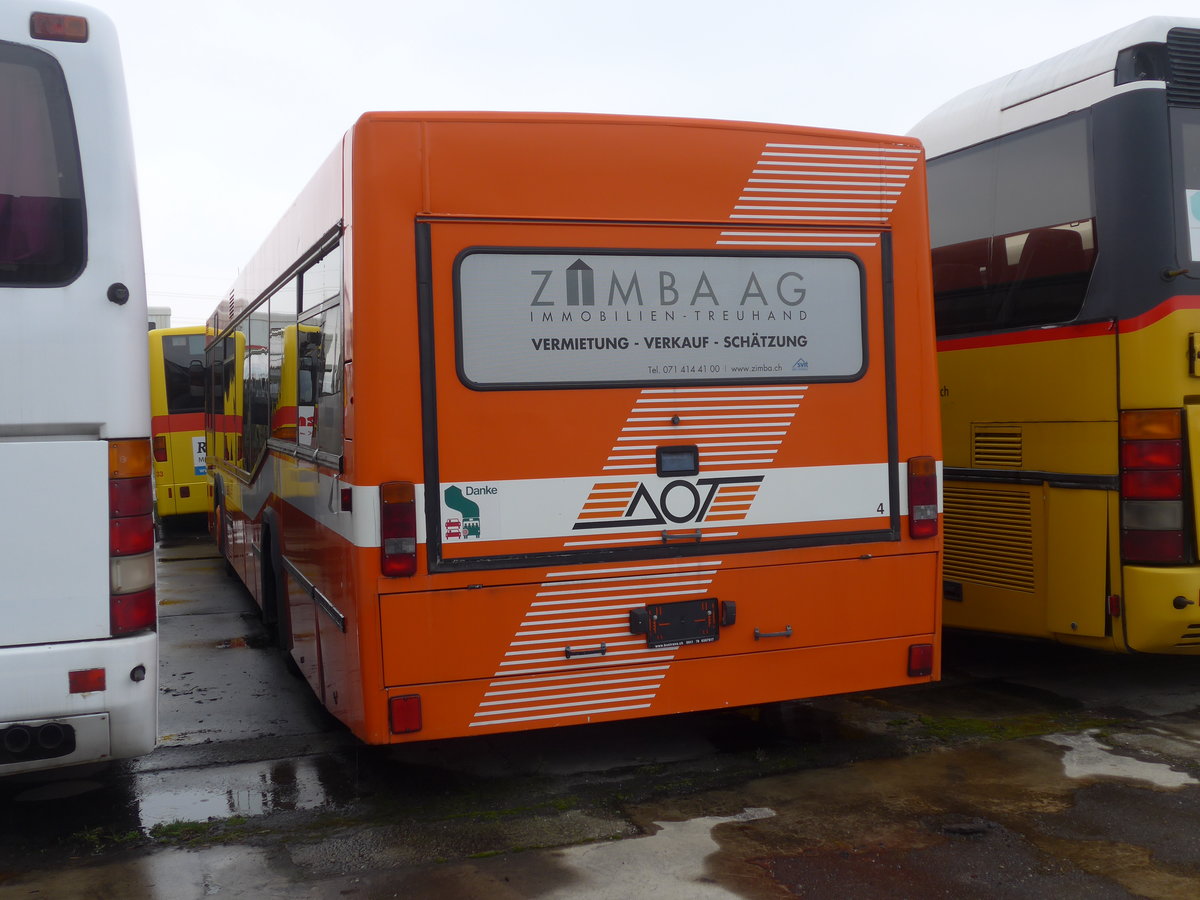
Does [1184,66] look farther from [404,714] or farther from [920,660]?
[404,714]

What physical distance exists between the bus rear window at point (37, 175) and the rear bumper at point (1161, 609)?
487 centimetres

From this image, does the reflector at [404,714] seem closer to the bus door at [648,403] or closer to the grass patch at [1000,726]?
the bus door at [648,403]

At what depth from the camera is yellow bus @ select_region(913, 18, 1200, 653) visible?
5.54 metres

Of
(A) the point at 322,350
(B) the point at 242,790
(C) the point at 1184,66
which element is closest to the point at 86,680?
→ (B) the point at 242,790

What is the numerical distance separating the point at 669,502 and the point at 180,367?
1287 centimetres

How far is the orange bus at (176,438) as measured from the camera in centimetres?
1577

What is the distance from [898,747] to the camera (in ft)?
18.1

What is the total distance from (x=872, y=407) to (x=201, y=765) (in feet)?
11.7

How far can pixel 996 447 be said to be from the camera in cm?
649

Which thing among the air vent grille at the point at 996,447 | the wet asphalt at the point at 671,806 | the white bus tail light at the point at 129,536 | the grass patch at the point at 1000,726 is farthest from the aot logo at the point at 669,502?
the air vent grille at the point at 996,447

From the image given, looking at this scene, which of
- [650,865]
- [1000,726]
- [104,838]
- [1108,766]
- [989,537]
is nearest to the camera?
[650,865]

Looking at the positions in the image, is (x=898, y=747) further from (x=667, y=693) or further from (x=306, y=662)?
(x=306, y=662)

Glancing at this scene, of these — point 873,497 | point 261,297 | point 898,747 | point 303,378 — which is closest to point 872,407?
point 873,497

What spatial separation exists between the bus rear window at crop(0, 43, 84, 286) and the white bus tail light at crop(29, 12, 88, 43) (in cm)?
7
